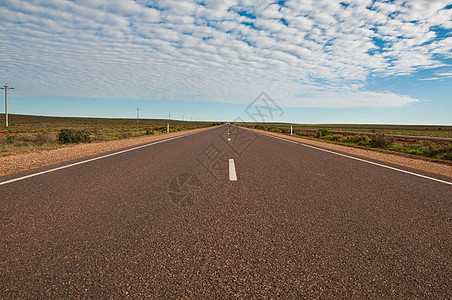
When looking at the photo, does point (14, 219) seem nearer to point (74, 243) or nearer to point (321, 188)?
point (74, 243)

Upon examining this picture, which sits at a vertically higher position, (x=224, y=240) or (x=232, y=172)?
(x=232, y=172)

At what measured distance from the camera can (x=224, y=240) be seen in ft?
8.35

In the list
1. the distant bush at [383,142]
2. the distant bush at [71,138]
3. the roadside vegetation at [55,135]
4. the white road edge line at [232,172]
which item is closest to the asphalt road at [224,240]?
the white road edge line at [232,172]

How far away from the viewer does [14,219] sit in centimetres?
305

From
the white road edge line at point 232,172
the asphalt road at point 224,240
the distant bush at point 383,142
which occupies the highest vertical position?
the distant bush at point 383,142

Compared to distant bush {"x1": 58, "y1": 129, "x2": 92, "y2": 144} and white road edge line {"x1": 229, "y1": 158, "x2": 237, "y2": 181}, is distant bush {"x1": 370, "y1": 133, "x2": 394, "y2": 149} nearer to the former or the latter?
white road edge line {"x1": 229, "y1": 158, "x2": 237, "y2": 181}

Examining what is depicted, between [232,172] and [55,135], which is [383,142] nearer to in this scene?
[232,172]

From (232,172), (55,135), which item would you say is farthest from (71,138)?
(232,172)

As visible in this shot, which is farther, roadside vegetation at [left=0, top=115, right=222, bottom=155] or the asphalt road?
roadside vegetation at [left=0, top=115, right=222, bottom=155]

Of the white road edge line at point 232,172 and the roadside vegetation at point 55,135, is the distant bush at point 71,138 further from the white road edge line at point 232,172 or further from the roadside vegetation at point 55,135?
the white road edge line at point 232,172

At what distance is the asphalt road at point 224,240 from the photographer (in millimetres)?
1861

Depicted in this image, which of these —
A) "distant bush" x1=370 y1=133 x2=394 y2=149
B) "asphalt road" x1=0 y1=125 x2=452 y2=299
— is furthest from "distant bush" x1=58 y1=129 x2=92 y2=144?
"distant bush" x1=370 y1=133 x2=394 y2=149

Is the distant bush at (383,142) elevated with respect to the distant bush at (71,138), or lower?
elevated

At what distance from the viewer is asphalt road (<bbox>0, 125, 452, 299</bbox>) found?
1861 mm
